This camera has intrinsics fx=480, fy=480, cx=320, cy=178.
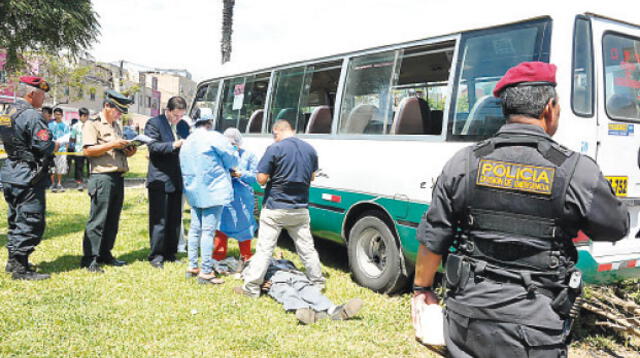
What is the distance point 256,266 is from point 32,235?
2454mm

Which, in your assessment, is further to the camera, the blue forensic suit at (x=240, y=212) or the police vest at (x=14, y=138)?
the blue forensic suit at (x=240, y=212)

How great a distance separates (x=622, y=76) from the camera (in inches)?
157

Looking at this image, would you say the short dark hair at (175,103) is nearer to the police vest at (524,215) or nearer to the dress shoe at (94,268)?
the dress shoe at (94,268)

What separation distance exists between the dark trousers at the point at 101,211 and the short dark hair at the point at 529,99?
4873mm

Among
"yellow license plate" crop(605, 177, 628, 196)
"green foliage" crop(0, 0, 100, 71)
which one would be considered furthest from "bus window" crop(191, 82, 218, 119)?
"green foliage" crop(0, 0, 100, 71)

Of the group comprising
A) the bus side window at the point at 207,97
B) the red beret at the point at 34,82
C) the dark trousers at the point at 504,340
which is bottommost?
the dark trousers at the point at 504,340

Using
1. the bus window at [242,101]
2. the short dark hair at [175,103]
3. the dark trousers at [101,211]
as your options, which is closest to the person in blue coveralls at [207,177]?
the short dark hair at [175,103]

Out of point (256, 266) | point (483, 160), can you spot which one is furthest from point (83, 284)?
point (483, 160)

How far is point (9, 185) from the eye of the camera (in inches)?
201

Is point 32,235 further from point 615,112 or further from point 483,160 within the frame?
point 615,112

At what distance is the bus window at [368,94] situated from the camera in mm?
5258

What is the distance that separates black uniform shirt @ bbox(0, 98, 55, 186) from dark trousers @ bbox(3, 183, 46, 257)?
0.11 meters

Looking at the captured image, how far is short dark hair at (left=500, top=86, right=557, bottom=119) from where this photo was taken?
1870 millimetres

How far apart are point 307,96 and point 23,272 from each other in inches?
154
